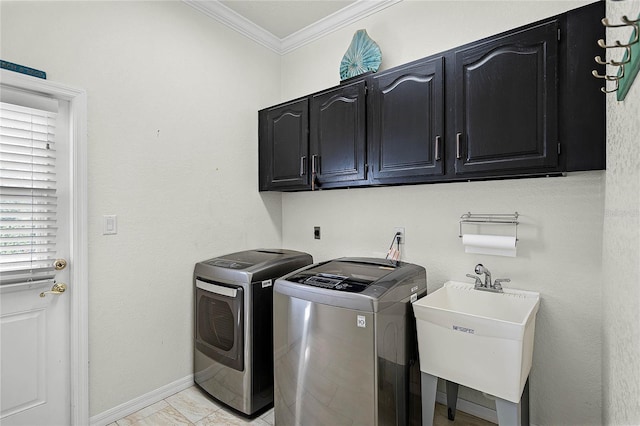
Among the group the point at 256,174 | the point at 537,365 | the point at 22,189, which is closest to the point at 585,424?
the point at 537,365

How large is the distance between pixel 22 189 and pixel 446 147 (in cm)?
232

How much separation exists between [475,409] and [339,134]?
2.00 metres

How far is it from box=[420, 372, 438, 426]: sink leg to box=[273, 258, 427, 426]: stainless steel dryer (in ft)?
0.31

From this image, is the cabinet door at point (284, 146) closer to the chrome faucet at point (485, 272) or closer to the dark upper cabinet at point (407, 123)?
the dark upper cabinet at point (407, 123)

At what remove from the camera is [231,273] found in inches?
84.0

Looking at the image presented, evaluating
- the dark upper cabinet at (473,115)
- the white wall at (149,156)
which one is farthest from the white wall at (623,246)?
the white wall at (149,156)

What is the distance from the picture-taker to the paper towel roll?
5.88 ft

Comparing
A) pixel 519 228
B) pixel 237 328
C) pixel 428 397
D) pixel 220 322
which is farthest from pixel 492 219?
pixel 220 322

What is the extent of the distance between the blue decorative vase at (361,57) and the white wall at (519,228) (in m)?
0.17

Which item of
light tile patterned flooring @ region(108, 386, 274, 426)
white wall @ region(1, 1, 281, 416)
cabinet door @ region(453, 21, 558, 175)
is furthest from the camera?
light tile patterned flooring @ region(108, 386, 274, 426)

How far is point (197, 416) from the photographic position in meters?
2.06

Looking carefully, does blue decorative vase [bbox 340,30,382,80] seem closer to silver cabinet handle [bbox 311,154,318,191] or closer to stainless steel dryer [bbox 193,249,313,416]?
silver cabinet handle [bbox 311,154,318,191]

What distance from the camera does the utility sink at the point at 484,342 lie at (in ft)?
4.59

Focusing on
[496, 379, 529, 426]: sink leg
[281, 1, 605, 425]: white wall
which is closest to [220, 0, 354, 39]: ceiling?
[281, 1, 605, 425]: white wall
